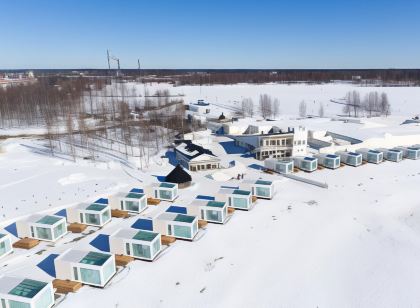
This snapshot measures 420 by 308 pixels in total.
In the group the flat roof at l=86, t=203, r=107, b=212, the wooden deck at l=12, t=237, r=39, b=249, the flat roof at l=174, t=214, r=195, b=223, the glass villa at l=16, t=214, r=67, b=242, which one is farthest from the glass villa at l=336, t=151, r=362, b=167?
the wooden deck at l=12, t=237, r=39, b=249

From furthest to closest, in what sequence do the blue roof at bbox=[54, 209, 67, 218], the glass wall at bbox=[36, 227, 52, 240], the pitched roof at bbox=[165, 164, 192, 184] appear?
the pitched roof at bbox=[165, 164, 192, 184] → the blue roof at bbox=[54, 209, 67, 218] → the glass wall at bbox=[36, 227, 52, 240]

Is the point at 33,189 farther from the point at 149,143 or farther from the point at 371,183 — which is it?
the point at 371,183

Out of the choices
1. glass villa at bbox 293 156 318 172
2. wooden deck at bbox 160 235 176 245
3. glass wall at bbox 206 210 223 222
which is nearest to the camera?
wooden deck at bbox 160 235 176 245

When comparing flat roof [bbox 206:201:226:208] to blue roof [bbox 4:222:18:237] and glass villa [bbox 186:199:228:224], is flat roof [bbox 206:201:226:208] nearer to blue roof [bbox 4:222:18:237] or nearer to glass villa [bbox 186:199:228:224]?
glass villa [bbox 186:199:228:224]

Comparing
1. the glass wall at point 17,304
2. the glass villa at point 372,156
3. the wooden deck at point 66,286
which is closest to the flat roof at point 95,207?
the wooden deck at point 66,286

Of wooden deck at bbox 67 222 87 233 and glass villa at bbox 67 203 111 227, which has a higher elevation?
glass villa at bbox 67 203 111 227

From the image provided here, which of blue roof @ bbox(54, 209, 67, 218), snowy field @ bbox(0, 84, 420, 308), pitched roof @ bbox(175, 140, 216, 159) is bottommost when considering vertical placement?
snowy field @ bbox(0, 84, 420, 308)
